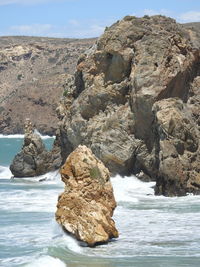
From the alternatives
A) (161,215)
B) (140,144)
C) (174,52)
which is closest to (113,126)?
(140,144)

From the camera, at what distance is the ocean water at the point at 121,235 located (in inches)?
706

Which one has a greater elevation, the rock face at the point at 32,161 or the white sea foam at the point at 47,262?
the white sea foam at the point at 47,262

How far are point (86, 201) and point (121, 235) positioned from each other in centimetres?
238

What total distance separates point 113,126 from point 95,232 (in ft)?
70.9

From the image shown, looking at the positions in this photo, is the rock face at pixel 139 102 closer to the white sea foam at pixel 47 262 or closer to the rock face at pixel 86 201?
the rock face at pixel 86 201

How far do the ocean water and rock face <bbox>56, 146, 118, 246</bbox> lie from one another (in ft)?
1.51

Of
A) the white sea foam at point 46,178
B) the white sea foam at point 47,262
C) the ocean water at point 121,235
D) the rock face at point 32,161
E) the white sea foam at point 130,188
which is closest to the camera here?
the white sea foam at point 47,262

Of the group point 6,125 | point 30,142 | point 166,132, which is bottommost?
point 6,125

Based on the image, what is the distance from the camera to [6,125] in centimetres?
13125

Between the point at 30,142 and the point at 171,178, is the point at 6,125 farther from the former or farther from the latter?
the point at 171,178

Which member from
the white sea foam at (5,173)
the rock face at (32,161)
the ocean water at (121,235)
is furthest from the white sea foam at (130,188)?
the white sea foam at (5,173)

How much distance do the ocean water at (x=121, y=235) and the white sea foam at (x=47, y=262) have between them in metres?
0.03

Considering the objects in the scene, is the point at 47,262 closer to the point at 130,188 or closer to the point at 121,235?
the point at 121,235

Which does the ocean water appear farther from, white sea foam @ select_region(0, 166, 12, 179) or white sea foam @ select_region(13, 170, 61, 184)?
white sea foam @ select_region(0, 166, 12, 179)
